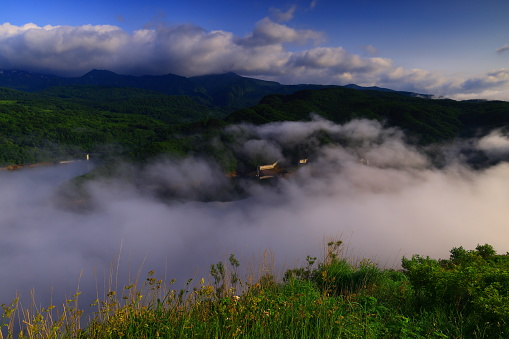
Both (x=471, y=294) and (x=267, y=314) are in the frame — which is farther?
(x=471, y=294)

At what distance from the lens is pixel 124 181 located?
19912 centimetres

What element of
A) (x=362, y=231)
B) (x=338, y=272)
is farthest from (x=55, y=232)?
(x=338, y=272)

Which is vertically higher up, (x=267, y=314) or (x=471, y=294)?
(x=267, y=314)

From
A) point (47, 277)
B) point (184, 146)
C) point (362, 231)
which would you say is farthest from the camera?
point (184, 146)

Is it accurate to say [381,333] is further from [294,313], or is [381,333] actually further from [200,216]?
[200,216]

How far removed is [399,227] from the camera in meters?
184

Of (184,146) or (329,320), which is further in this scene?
(184,146)

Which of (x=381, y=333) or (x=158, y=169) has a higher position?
(x=381, y=333)

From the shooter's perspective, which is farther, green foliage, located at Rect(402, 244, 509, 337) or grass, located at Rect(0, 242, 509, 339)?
green foliage, located at Rect(402, 244, 509, 337)

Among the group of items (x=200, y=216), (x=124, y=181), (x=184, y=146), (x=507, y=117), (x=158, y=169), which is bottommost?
(x=200, y=216)

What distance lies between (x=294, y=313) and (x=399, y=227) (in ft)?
675

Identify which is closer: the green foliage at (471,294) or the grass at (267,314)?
the grass at (267,314)

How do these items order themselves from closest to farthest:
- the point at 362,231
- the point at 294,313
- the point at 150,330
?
1. the point at 150,330
2. the point at 294,313
3. the point at 362,231

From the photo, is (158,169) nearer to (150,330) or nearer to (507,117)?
(150,330)
